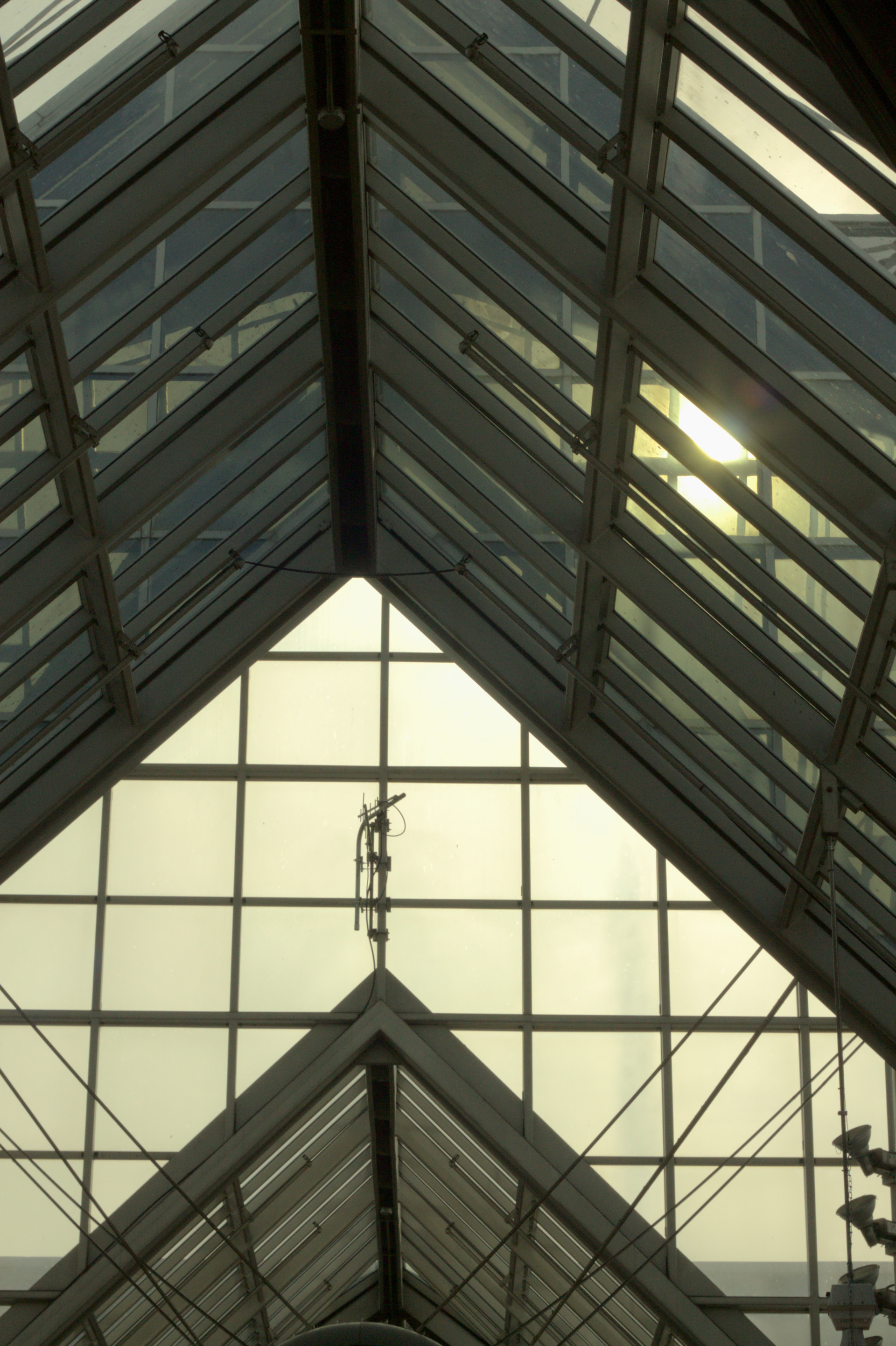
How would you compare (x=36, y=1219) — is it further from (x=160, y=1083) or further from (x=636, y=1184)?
(x=636, y=1184)

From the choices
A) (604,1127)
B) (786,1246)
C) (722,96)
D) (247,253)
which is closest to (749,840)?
(604,1127)

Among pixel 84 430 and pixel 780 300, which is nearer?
pixel 780 300

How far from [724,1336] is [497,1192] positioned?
3.04m

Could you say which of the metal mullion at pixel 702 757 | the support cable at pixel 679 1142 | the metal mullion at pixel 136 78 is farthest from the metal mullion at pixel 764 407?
the metal mullion at pixel 702 757

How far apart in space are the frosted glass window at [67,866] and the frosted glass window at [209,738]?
3.31ft

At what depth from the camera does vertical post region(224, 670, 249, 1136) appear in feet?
51.6

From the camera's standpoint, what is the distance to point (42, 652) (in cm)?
1207

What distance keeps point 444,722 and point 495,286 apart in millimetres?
7986

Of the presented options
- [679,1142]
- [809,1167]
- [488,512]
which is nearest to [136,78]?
[488,512]

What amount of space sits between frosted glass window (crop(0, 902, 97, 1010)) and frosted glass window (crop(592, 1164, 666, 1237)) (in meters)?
5.72

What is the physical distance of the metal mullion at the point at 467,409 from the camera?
10.8 meters

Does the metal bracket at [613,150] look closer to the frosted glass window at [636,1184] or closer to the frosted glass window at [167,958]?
the frosted glass window at [167,958]

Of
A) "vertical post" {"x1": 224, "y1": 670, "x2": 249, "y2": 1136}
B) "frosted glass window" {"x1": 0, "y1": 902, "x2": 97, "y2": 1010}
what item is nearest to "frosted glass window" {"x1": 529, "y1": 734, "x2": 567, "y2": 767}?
"vertical post" {"x1": 224, "y1": 670, "x2": 249, "y2": 1136}

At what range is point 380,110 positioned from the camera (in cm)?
853
